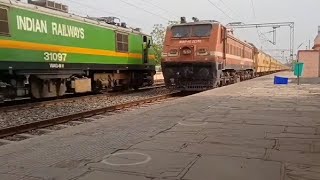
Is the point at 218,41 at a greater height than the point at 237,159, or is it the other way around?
the point at 218,41

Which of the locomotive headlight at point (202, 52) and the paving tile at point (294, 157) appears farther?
the locomotive headlight at point (202, 52)

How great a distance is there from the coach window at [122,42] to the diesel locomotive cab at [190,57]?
2.50m

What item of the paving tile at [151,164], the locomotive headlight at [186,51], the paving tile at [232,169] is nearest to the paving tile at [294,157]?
the paving tile at [232,169]

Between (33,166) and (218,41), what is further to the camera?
(218,41)

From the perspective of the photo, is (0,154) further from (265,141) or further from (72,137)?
(265,141)

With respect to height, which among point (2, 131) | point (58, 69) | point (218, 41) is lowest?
point (2, 131)

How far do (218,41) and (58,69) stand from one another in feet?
25.9

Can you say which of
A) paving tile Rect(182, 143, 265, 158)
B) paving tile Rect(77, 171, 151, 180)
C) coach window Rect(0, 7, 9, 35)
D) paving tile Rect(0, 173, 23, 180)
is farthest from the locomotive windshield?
paving tile Rect(0, 173, 23, 180)

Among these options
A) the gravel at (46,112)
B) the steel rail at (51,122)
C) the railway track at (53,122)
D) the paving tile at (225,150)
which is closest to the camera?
the paving tile at (225,150)

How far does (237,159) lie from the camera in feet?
17.4

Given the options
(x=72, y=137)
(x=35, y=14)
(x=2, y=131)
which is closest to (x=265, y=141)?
(x=72, y=137)

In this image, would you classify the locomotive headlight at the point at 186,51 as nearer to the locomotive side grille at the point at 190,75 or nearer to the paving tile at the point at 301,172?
the locomotive side grille at the point at 190,75

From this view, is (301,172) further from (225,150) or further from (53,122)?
(53,122)

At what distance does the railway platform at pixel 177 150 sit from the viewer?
186 inches
